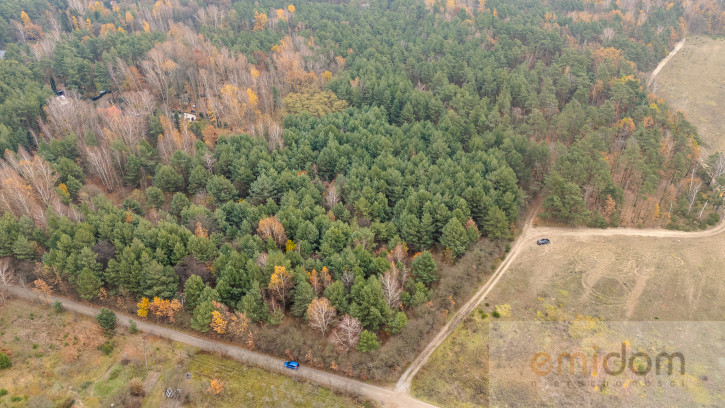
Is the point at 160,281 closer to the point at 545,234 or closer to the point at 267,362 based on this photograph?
the point at 267,362

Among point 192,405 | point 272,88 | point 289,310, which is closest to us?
point 192,405

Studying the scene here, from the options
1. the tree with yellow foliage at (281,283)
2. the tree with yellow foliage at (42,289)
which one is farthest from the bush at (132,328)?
the tree with yellow foliage at (281,283)

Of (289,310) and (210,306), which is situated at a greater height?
(210,306)

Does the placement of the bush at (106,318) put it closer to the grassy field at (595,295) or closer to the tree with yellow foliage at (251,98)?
the grassy field at (595,295)

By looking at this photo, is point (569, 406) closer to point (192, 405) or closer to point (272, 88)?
point (192, 405)

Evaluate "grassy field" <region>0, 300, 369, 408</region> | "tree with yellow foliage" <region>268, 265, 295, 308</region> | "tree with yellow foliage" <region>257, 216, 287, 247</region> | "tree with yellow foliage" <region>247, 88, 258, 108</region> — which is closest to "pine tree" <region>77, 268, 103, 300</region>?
"grassy field" <region>0, 300, 369, 408</region>

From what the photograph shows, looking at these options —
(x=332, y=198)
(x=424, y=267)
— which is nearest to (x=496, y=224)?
(x=424, y=267)

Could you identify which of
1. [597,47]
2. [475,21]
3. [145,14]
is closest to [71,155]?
[145,14]
